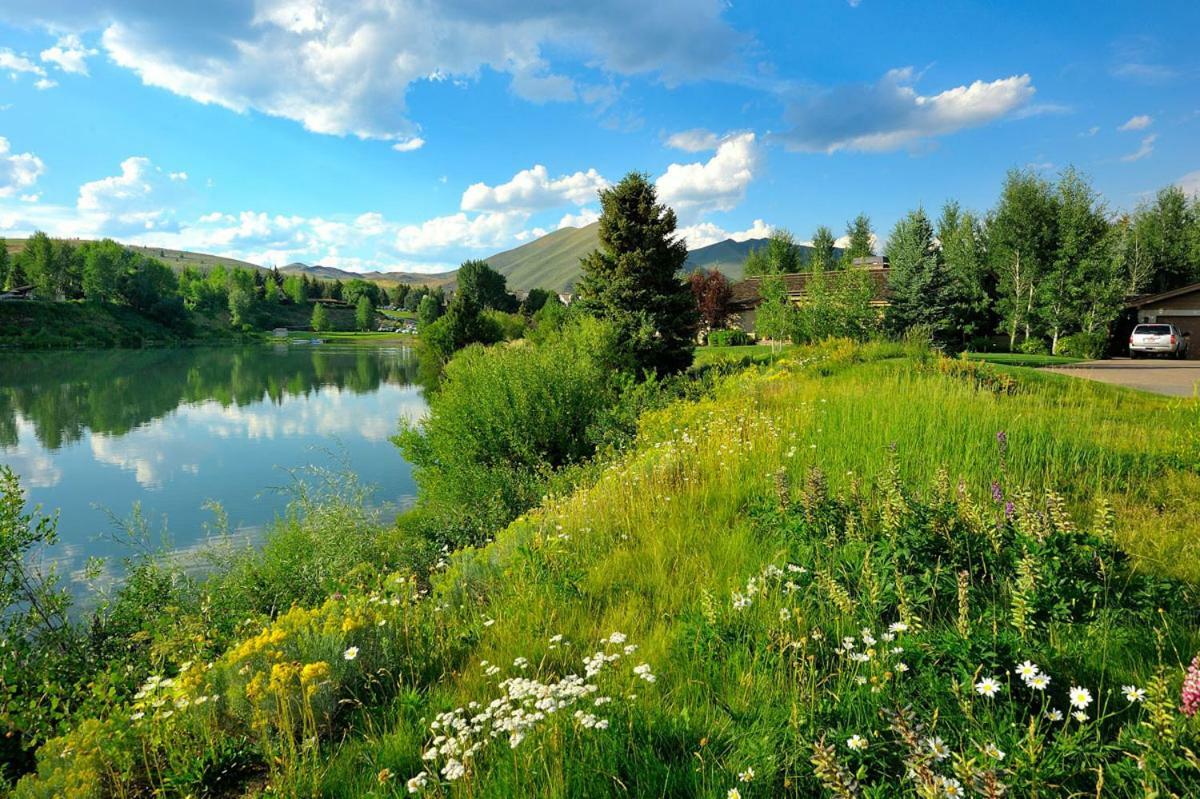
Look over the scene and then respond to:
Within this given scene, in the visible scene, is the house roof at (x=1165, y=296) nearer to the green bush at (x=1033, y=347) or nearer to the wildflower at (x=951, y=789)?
the green bush at (x=1033, y=347)

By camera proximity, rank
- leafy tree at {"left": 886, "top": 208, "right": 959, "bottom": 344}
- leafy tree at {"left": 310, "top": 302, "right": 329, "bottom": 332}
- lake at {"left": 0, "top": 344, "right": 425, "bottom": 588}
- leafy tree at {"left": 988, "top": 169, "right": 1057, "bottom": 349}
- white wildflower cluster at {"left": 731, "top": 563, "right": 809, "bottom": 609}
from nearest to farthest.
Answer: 1. white wildflower cluster at {"left": 731, "top": 563, "right": 809, "bottom": 609}
2. lake at {"left": 0, "top": 344, "right": 425, "bottom": 588}
3. leafy tree at {"left": 886, "top": 208, "right": 959, "bottom": 344}
4. leafy tree at {"left": 988, "top": 169, "right": 1057, "bottom": 349}
5. leafy tree at {"left": 310, "top": 302, "right": 329, "bottom": 332}

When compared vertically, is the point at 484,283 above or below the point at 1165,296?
above

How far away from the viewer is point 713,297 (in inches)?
1874

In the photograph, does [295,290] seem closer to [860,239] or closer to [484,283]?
[484,283]

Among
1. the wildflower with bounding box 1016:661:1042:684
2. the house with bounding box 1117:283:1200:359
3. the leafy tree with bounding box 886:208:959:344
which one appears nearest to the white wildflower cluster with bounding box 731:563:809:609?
the wildflower with bounding box 1016:661:1042:684

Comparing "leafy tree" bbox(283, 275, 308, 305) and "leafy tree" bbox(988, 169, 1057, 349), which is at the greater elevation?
"leafy tree" bbox(283, 275, 308, 305)

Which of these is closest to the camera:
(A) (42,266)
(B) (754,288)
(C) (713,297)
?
(C) (713,297)

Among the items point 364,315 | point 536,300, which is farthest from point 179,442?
point 364,315

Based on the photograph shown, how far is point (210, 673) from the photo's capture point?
10.5 feet

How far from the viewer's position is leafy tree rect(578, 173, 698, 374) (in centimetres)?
2419

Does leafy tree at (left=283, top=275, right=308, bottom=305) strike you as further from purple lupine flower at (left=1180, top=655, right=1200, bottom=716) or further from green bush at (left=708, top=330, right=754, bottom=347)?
purple lupine flower at (left=1180, top=655, right=1200, bottom=716)

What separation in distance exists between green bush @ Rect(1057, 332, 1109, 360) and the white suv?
126cm

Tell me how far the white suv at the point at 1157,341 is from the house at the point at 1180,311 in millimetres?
3032

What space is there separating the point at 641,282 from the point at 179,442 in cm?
1895
